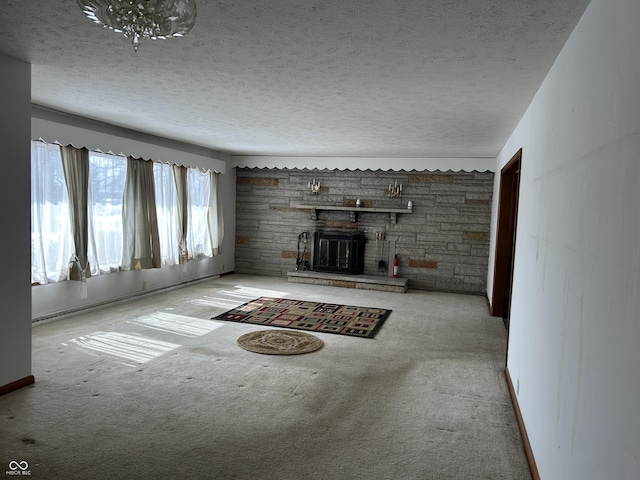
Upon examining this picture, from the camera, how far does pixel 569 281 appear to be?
191 cm

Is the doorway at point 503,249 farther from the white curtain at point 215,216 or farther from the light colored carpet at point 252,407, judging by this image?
the white curtain at point 215,216

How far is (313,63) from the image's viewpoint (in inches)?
112

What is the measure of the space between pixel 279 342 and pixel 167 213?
10.2 ft

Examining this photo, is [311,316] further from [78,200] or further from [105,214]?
[78,200]

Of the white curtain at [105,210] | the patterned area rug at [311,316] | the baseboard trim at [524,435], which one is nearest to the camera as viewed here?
the baseboard trim at [524,435]

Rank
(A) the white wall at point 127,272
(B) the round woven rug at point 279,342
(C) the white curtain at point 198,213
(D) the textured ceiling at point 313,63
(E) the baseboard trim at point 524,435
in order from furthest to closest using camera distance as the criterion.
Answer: (C) the white curtain at point 198,213 < (A) the white wall at point 127,272 < (B) the round woven rug at point 279,342 < (E) the baseboard trim at point 524,435 < (D) the textured ceiling at point 313,63

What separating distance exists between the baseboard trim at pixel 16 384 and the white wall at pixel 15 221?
25 mm

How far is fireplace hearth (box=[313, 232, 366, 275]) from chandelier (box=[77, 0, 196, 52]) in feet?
20.6

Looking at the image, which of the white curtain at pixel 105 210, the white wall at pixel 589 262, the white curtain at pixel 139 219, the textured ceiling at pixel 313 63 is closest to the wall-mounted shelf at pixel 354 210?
the textured ceiling at pixel 313 63

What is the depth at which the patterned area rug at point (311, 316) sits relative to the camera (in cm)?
511

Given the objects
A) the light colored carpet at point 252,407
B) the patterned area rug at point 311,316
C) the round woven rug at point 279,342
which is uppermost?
the patterned area rug at point 311,316

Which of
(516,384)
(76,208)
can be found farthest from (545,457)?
(76,208)

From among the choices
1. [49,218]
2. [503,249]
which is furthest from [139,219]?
[503,249]

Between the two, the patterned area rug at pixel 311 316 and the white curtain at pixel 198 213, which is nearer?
the patterned area rug at pixel 311 316
